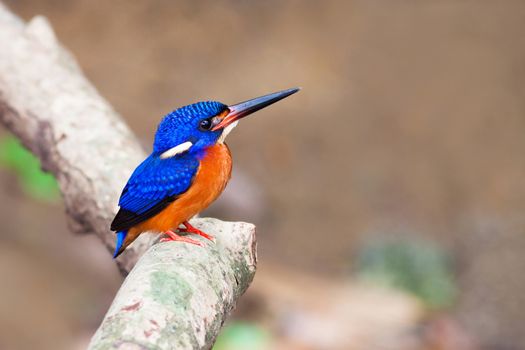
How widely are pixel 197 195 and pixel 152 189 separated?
123mm

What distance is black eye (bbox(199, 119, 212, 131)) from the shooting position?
8.06ft

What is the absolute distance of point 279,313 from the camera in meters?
5.68

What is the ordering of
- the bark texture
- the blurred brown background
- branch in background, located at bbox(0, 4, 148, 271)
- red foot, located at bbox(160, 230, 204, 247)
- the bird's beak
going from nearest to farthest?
the bark texture → red foot, located at bbox(160, 230, 204, 247) → the bird's beak → branch in background, located at bbox(0, 4, 148, 271) → the blurred brown background

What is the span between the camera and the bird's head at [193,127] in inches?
95.8

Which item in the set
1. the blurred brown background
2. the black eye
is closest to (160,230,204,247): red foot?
the black eye

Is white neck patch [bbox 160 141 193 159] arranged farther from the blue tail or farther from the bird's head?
the blue tail

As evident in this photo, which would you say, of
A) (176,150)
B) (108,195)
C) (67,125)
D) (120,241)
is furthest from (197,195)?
(67,125)

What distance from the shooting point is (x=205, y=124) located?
246 cm

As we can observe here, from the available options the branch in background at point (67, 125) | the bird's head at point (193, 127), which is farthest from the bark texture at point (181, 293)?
the branch in background at point (67, 125)

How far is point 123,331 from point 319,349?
13.2 ft

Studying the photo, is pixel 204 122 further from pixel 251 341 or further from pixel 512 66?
pixel 512 66

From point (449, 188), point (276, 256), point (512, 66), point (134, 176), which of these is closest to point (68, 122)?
point (134, 176)

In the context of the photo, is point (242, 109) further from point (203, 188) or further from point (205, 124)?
point (203, 188)

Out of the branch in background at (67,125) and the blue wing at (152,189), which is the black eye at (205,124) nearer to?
the blue wing at (152,189)
